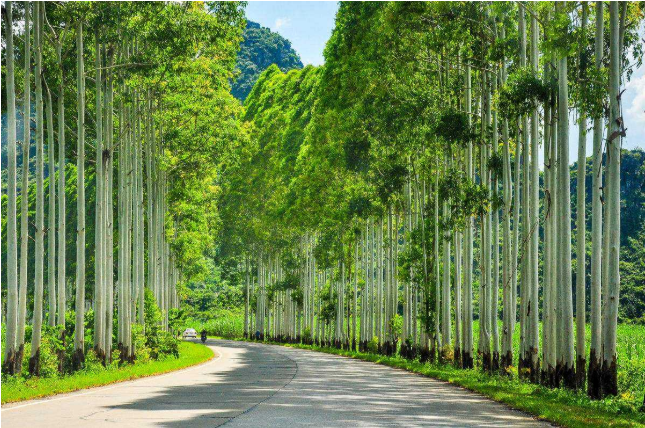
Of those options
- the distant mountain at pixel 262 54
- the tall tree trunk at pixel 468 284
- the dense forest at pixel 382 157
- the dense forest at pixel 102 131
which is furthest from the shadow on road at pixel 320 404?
the distant mountain at pixel 262 54

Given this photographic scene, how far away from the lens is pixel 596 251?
695 inches

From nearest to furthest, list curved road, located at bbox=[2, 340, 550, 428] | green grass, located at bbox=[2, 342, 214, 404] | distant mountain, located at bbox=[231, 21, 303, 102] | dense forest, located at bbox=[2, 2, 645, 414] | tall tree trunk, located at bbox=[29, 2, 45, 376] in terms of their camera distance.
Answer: curved road, located at bbox=[2, 340, 550, 428]
green grass, located at bbox=[2, 342, 214, 404]
dense forest, located at bbox=[2, 2, 645, 414]
tall tree trunk, located at bbox=[29, 2, 45, 376]
distant mountain, located at bbox=[231, 21, 303, 102]

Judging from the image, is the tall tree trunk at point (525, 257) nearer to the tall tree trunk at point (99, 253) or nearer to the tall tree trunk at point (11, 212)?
the tall tree trunk at point (99, 253)

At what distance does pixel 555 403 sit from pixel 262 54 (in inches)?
6564

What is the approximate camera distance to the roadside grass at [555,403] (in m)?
13.3

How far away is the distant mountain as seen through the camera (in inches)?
6545

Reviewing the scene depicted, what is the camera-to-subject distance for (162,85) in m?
34.5

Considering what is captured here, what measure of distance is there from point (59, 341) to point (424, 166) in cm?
1699

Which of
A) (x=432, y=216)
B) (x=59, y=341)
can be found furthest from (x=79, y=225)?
(x=432, y=216)

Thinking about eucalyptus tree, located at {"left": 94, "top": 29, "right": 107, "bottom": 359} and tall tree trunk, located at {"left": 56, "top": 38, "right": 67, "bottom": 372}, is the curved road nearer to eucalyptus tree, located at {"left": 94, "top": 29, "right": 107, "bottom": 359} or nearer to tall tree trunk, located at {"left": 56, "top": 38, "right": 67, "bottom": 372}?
tall tree trunk, located at {"left": 56, "top": 38, "right": 67, "bottom": 372}

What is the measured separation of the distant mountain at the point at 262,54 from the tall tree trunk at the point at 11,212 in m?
145

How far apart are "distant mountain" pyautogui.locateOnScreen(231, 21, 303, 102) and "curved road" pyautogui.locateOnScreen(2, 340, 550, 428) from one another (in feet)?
480

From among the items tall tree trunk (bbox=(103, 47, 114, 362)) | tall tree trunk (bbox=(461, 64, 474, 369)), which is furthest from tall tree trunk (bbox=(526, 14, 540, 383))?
tall tree trunk (bbox=(103, 47, 114, 362))

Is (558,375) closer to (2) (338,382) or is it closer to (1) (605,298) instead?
(1) (605,298)
